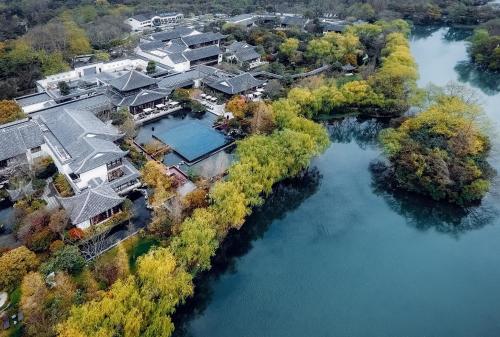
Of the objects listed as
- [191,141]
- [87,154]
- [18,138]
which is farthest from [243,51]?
[18,138]

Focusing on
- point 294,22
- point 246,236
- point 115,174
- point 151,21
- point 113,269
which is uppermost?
point 113,269

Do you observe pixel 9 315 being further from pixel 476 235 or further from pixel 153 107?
pixel 476 235

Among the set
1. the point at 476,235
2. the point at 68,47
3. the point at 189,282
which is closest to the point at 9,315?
the point at 189,282

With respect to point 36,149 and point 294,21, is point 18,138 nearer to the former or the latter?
point 36,149

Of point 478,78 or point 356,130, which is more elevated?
point 356,130

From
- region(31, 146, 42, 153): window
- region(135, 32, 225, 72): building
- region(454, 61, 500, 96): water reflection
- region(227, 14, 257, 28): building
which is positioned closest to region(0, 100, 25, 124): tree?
region(31, 146, 42, 153): window

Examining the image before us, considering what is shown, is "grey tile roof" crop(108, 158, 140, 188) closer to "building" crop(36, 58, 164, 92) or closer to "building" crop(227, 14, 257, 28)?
"building" crop(36, 58, 164, 92)

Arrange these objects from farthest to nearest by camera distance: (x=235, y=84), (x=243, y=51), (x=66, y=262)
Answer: (x=243, y=51)
(x=235, y=84)
(x=66, y=262)
